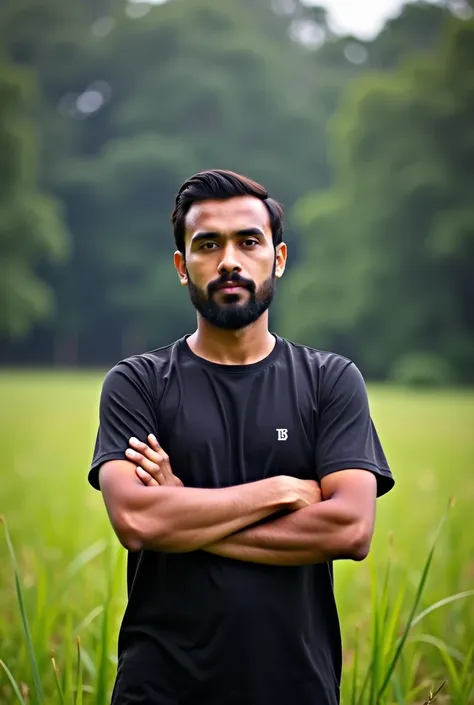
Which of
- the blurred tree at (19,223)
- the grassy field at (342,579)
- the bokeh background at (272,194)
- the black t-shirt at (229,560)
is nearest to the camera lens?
the black t-shirt at (229,560)

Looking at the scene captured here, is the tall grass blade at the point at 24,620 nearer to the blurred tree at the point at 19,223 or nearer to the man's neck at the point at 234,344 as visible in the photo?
the man's neck at the point at 234,344

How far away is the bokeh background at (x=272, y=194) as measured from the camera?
6.76m

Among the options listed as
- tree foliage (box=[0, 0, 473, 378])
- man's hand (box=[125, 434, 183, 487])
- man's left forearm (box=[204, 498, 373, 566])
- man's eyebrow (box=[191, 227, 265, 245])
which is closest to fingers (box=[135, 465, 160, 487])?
man's hand (box=[125, 434, 183, 487])

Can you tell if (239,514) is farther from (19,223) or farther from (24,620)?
(19,223)

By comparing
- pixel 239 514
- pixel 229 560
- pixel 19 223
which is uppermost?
pixel 19 223

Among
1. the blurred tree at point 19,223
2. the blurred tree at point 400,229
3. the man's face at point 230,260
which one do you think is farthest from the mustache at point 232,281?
the blurred tree at point 19,223

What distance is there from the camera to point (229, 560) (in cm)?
221

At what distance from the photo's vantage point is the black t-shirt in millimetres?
2143

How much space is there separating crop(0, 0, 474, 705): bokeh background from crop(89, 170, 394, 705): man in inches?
52.4

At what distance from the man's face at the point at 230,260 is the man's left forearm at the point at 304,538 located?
0.44m

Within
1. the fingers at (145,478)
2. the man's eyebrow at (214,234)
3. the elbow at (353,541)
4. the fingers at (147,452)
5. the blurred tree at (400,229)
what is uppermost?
the blurred tree at (400,229)

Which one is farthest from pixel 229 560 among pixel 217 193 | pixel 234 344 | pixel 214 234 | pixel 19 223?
pixel 19 223

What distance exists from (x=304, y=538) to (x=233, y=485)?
0.19m

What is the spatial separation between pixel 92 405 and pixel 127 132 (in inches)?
1084
